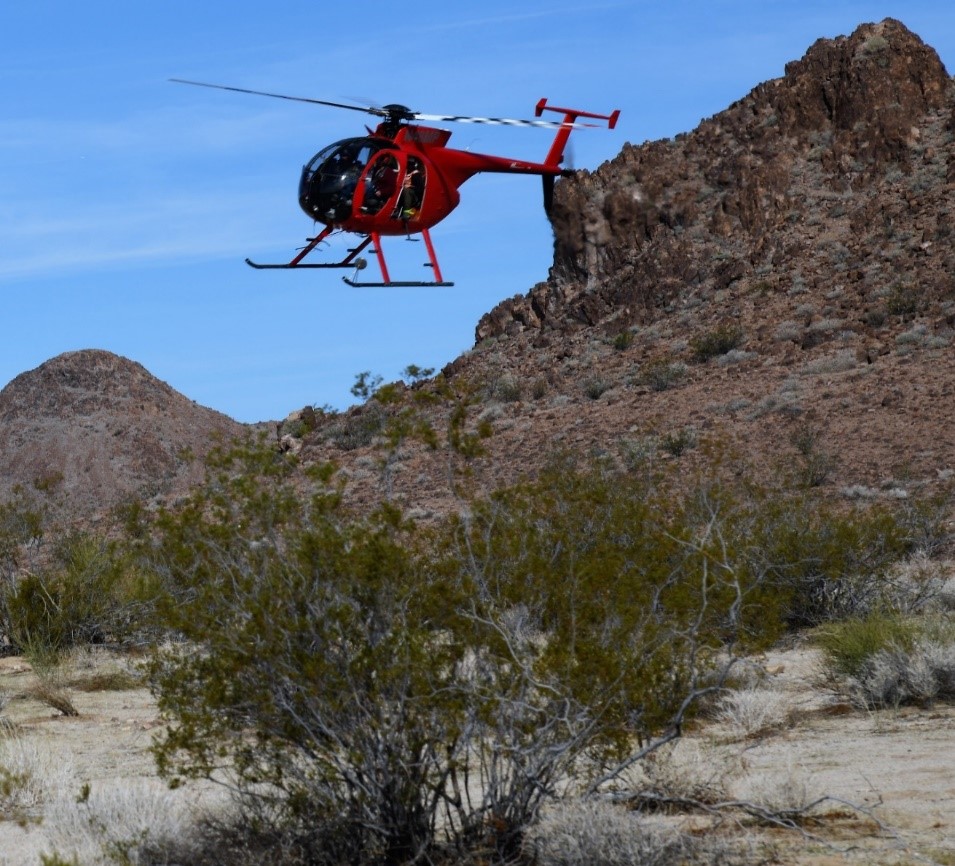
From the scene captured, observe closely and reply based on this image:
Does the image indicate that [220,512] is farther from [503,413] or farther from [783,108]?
[783,108]

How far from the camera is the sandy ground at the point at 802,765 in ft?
28.1

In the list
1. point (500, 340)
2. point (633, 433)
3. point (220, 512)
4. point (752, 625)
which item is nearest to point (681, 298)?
point (500, 340)

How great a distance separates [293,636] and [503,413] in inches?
1319

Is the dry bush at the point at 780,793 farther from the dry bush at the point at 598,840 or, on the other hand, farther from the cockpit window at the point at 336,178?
the cockpit window at the point at 336,178

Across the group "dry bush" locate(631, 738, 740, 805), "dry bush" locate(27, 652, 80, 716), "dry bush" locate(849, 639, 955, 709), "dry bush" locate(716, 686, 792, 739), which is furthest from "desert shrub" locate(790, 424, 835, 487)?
"dry bush" locate(631, 738, 740, 805)

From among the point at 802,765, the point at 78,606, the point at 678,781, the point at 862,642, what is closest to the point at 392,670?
the point at 678,781

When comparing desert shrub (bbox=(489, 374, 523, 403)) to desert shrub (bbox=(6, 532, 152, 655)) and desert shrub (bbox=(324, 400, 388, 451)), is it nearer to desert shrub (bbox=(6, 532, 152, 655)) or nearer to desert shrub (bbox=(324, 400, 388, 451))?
desert shrub (bbox=(324, 400, 388, 451))

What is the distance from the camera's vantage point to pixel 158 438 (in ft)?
228

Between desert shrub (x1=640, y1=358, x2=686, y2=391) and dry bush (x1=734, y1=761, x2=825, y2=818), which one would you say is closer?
dry bush (x1=734, y1=761, x2=825, y2=818)

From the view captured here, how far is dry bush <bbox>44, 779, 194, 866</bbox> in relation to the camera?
329 inches

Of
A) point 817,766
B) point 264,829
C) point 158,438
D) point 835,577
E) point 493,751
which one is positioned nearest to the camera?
point 493,751

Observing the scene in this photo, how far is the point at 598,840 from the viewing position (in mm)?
7742

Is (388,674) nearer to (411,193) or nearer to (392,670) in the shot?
(392,670)

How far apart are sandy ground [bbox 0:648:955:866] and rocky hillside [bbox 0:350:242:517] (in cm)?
4898
